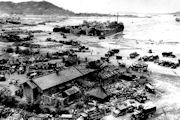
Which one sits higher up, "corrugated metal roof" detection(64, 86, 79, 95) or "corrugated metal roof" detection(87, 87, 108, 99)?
"corrugated metal roof" detection(64, 86, 79, 95)

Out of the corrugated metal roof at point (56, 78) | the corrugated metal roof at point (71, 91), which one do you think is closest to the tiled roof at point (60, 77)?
the corrugated metal roof at point (56, 78)

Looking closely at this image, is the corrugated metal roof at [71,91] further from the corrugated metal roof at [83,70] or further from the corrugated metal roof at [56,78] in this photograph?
the corrugated metal roof at [83,70]

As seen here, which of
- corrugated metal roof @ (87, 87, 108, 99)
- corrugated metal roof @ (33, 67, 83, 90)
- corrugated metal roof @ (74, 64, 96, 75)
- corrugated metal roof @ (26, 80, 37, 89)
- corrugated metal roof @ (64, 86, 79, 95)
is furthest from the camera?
corrugated metal roof @ (74, 64, 96, 75)

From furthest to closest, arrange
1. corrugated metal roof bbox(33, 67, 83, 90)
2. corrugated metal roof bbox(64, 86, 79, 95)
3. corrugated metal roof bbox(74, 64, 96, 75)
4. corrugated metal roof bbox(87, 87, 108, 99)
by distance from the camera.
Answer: corrugated metal roof bbox(74, 64, 96, 75) → corrugated metal roof bbox(33, 67, 83, 90) → corrugated metal roof bbox(87, 87, 108, 99) → corrugated metal roof bbox(64, 86, 79, 95)

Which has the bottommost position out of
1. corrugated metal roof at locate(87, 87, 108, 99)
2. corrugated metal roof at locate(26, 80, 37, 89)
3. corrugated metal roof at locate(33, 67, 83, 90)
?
corrugated metal roof at locate(87, 87, 108, 99)

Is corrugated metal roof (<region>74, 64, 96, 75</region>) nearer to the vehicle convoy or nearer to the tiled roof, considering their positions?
the tiled roof

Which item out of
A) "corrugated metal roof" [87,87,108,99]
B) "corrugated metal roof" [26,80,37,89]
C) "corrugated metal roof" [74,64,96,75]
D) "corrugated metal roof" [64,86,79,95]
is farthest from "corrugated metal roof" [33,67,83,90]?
"corrugated metal roof" [87,87,108,99]

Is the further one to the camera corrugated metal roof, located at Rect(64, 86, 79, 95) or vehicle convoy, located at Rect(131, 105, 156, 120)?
corrugated metal roof, located at Rect(64, 86, 79, 95)

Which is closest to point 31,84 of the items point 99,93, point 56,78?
point 56,78
